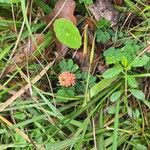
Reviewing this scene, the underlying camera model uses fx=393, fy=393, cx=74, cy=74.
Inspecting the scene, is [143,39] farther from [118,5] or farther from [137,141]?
[137,141]

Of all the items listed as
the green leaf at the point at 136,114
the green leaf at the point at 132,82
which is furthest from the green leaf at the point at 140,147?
the green leaf at the point at 132,82

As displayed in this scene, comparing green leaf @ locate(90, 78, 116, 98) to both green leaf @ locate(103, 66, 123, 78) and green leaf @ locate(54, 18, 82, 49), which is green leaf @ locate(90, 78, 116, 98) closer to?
green leaf @ locate(103, 66, 123, 78)

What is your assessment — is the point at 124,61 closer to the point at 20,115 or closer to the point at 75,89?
the point at 75,89

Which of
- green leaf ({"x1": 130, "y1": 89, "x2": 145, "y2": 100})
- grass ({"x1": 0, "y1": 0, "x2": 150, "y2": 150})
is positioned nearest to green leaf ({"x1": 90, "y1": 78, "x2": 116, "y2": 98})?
grass ({"x1": 0, "y1": 0, "x2": 150, "y2": 150})

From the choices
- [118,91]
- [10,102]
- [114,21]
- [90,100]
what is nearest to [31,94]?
[10,102]

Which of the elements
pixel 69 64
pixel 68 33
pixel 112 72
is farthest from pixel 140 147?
pixel 68 33

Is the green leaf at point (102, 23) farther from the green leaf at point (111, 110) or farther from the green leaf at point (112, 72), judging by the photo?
the green leaf at point (111, 110)

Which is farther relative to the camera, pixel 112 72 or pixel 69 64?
pixel 69 64
